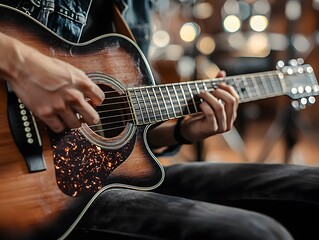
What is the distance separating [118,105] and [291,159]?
6.52 ft

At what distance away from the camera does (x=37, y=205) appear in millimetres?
762

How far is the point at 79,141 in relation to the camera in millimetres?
835

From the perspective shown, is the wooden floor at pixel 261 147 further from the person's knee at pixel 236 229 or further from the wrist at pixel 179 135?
the person's knee at pixel 236 229

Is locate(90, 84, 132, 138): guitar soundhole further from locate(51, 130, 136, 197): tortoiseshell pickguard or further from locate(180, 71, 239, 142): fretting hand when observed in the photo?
locate(180, 71, 239, 142): fretting hand

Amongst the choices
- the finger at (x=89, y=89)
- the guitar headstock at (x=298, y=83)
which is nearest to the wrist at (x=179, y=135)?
the guitar headstock at (x=298, y=83)

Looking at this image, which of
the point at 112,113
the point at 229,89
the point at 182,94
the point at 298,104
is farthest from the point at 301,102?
the point at 112,113

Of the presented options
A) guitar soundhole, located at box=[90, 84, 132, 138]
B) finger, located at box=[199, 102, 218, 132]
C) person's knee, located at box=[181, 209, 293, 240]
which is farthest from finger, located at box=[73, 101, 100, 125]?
finger, located at box=[199, 102, 218, 132]

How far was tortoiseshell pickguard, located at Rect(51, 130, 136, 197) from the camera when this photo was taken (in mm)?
802

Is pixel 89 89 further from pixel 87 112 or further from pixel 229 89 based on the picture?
pixel 229 89

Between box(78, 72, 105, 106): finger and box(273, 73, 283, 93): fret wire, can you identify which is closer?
box(78, 72, 105, 106): finger

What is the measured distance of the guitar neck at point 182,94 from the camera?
3.15 ft

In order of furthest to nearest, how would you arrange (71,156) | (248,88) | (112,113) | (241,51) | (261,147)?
1. (261,147)
2. (241,51)
3. (248,88)
4. (112,113)
5. (71,156)

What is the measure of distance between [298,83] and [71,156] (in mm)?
821

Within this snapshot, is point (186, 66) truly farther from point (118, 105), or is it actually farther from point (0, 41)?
point (0, 41)
